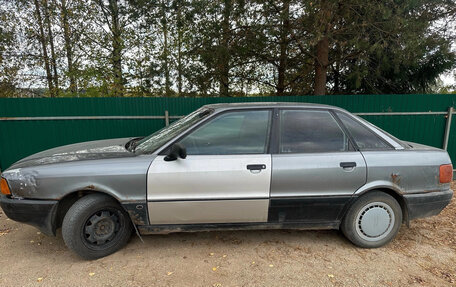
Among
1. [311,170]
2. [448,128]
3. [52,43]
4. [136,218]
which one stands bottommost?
[136,218]

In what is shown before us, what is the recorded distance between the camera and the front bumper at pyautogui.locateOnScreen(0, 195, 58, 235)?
2.50 m

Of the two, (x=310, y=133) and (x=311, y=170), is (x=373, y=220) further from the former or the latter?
(x=310, y=133)

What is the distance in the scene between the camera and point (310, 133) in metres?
2.81

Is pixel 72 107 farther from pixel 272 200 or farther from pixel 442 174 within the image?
pixel 442 174

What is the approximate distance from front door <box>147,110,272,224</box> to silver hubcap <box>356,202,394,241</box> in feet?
3.82

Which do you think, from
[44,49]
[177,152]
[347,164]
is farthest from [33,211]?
[44,49]

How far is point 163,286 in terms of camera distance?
230cm

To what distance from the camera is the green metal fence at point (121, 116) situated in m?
5.20

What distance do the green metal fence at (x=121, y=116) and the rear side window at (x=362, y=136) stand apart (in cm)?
Result: 264

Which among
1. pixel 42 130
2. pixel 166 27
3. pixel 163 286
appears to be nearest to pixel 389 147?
pixel 163 286

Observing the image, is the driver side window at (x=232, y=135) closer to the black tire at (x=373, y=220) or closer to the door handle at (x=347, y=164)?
the door handle at (x=347, y=164)

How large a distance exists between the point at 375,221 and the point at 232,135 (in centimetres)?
193

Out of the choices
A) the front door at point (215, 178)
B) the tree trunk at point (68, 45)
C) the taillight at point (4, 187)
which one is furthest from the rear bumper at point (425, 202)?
the tree trunk at point (68, 45)

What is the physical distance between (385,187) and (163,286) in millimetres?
2546
